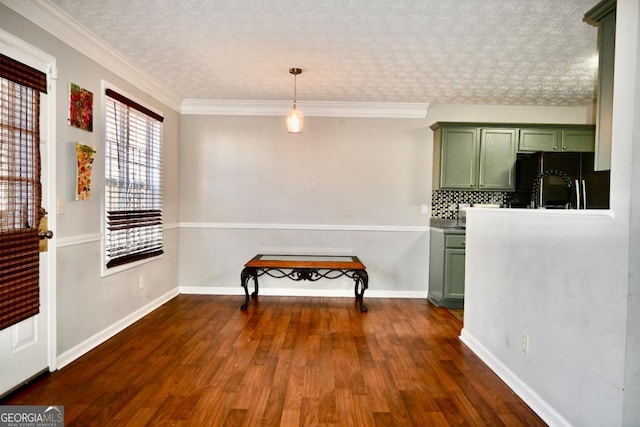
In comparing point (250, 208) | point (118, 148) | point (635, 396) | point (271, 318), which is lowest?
point (271, 318)

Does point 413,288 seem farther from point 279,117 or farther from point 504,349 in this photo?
point 279,117

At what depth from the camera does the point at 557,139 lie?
4.43 meters


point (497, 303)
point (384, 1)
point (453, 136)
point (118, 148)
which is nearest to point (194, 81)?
point (118, 148)

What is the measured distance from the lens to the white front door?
86.6 inches

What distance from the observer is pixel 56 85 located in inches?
101

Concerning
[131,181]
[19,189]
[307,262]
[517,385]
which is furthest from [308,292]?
[19,189]

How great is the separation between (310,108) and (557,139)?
9.62 ft

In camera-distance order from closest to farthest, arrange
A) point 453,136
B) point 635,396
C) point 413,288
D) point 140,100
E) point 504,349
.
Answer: point 635,396 < point 504,349 < point 140,100 < point 453,136 < point 413,288

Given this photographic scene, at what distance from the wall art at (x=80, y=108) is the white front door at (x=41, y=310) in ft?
0.68

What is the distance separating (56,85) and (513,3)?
301 cm

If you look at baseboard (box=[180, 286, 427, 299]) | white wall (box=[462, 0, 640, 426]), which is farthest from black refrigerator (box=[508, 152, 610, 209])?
white wall (box=[462, 0, 640, 426])

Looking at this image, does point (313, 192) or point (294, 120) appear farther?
point (313, 192)

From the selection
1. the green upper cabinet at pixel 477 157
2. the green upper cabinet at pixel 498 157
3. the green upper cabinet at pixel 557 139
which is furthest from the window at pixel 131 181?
the green upper cabinet at pixel 557 139

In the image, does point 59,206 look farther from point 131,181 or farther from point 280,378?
point 280,378
